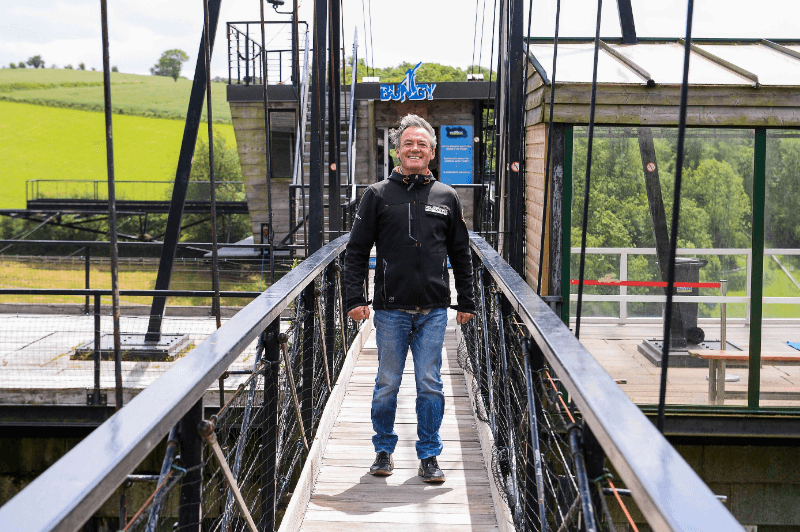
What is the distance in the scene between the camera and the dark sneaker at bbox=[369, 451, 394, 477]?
3453 millimetres

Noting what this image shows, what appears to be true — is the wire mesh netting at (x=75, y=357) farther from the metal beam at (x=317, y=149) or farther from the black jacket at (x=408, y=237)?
the black jacket at (x=408, y=237)

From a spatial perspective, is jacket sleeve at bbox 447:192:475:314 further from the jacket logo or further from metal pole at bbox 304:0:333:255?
metal pole at bbox 304:0:333:255

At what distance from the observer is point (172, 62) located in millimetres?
87188

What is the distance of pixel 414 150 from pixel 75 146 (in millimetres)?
68905

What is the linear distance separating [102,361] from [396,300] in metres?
5.67

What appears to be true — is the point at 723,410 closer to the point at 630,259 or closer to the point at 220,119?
the point at 630,259

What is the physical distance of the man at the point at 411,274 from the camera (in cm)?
326

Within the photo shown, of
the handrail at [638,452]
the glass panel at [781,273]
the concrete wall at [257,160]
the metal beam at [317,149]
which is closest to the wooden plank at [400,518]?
the handrail at [638,452]

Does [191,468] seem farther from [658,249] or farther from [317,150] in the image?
[658,249]

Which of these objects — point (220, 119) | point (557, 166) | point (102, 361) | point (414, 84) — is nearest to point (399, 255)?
point (557, 166)

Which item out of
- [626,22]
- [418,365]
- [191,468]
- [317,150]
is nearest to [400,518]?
[418,365]

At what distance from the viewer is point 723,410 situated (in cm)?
655

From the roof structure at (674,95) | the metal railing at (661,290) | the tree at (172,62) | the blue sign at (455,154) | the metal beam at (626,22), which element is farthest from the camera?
the tree at (172,62)

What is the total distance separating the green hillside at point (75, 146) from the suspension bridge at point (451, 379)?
5120 cm
